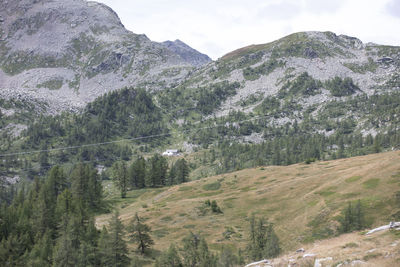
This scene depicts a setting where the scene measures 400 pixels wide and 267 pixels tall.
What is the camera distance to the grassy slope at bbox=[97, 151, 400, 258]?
205 feet

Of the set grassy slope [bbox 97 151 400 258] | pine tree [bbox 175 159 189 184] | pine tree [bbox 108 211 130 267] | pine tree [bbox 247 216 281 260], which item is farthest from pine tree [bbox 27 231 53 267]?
pine tree [bbox 175 159 189 184]

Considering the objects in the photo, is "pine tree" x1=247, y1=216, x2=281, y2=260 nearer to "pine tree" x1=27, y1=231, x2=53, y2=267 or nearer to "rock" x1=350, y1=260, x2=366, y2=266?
"rock" x1=350, y1=260, x2=366, y2=266

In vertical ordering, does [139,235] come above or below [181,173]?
below

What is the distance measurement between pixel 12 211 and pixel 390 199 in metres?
103

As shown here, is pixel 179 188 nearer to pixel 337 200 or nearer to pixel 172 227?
pixel 172 227

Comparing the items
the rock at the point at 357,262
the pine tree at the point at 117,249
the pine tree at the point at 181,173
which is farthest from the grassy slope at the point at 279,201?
the rock at the point at 357,262

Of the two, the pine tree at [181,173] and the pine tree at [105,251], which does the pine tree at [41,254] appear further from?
the pine tree at [181,173]

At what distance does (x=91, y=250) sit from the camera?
60.4m

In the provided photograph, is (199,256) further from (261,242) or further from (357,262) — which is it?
(357,262)

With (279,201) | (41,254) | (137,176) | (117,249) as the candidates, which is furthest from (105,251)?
(137,176)

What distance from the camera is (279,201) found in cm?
8488

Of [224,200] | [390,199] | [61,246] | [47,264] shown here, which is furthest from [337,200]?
[47,264]

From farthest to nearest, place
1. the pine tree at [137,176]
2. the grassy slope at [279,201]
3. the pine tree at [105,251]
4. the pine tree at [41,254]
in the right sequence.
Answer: the pine tree at [137,176]
the grassy slope at [279,201]
the pine tree at [41,254]
the pine tree at [105,251]

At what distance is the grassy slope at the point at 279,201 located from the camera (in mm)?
62500
